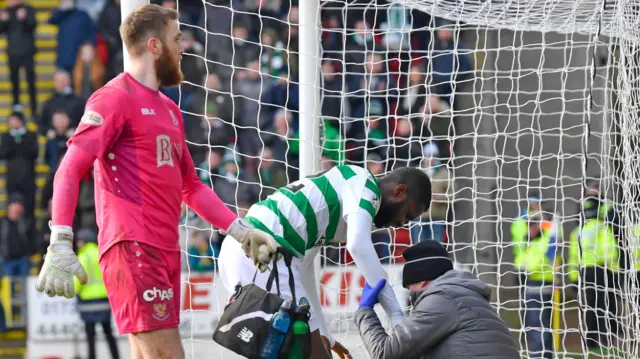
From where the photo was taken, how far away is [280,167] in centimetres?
794

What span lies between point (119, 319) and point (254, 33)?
5.88 m

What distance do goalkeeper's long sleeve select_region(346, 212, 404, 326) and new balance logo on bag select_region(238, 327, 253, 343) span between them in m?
0.50

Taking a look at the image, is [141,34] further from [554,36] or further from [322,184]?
[554,36]

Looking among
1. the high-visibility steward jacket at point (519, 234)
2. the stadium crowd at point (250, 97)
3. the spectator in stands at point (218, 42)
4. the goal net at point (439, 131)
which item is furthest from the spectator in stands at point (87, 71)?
the high-visibility steward jacket at point (519, 234)

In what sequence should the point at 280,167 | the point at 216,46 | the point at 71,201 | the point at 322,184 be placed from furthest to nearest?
the point at 216,46 < the point at 280,167 < the point at 322,184 < the point at 71,201

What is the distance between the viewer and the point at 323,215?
153 inches

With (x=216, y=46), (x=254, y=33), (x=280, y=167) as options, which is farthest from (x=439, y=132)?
(x=216, y=46)

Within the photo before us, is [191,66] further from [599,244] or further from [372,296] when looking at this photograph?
[372,296]

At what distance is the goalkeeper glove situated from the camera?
334 centimetres

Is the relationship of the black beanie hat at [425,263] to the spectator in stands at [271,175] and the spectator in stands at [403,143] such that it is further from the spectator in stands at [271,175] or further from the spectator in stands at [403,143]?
the spectator in stands at [271,175]

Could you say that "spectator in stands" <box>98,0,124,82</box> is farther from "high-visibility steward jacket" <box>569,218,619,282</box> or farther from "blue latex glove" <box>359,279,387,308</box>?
Result: "blue latex glove" <box>359,279,387,308</box>

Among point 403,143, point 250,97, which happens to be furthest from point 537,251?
point 250,97

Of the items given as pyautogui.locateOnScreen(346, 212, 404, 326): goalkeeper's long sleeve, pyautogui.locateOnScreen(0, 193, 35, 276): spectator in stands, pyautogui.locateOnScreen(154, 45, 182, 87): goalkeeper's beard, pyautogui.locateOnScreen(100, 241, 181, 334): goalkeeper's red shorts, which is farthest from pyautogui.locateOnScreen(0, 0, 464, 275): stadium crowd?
pyautogui.locateOnScreen(100, 241, 181, 334): goalkeeper's red shorts

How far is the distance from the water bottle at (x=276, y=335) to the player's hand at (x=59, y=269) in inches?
32.0
